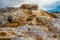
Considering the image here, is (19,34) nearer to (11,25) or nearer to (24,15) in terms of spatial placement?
(11,25)

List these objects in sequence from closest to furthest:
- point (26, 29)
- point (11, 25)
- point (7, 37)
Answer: point (7, 37) < point (26, 29) < point (11, 25)

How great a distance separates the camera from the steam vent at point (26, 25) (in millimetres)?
60062

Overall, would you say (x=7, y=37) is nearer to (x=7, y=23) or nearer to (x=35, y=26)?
(x=35, y=26)

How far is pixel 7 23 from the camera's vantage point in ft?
240

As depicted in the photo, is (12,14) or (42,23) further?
(12,14)

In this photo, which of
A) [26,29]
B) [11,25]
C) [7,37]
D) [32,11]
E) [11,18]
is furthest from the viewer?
[32,11]

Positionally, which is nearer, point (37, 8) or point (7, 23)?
point (7, 23)

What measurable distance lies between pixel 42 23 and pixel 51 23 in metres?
2.69

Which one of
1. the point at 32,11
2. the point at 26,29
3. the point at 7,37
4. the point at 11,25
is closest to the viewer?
the point at 7,37

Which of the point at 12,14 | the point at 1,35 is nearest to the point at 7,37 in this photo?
the point at 1,35

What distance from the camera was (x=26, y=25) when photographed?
220ft

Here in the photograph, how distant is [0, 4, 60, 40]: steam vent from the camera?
6006 cm

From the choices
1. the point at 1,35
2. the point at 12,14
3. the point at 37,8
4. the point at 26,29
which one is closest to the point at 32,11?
the point at 37,8

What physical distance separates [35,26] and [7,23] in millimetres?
11024
